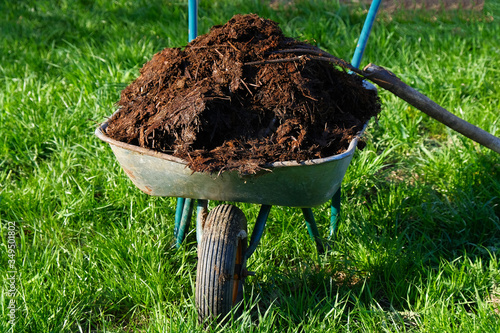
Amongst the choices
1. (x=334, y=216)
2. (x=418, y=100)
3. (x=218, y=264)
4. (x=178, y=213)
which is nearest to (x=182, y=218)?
(x=178, y=213)

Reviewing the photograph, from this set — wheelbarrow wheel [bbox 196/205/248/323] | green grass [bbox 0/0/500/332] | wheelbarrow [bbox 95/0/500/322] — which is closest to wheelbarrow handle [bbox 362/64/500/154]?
wheelbarrow [bbox 95/0/500/322]

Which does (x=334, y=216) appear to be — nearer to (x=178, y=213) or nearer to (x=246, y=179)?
(x=178, y=213)

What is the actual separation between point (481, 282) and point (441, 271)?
197 millimetres

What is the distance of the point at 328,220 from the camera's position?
281cm

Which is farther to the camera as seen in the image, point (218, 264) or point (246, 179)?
point (218, 264)

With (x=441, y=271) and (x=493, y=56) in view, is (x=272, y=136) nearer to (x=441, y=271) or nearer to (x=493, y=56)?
(x=441, y=271)

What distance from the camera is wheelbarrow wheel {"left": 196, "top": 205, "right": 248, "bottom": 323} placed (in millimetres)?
2012

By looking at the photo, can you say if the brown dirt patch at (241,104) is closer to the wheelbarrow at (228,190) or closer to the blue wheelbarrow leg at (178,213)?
the wheelbarrow at (228,190)

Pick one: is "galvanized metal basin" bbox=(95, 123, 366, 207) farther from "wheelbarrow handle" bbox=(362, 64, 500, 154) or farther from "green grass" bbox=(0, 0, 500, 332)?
"green grass" bbox=(0, 0, 500, 332)

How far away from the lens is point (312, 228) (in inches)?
99.7

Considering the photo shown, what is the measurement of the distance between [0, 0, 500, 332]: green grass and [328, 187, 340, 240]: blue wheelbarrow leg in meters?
0.05

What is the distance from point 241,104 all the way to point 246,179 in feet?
1.03

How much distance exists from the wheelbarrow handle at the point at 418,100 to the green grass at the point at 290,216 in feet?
1.67

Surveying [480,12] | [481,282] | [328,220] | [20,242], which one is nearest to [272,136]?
[328,220]
